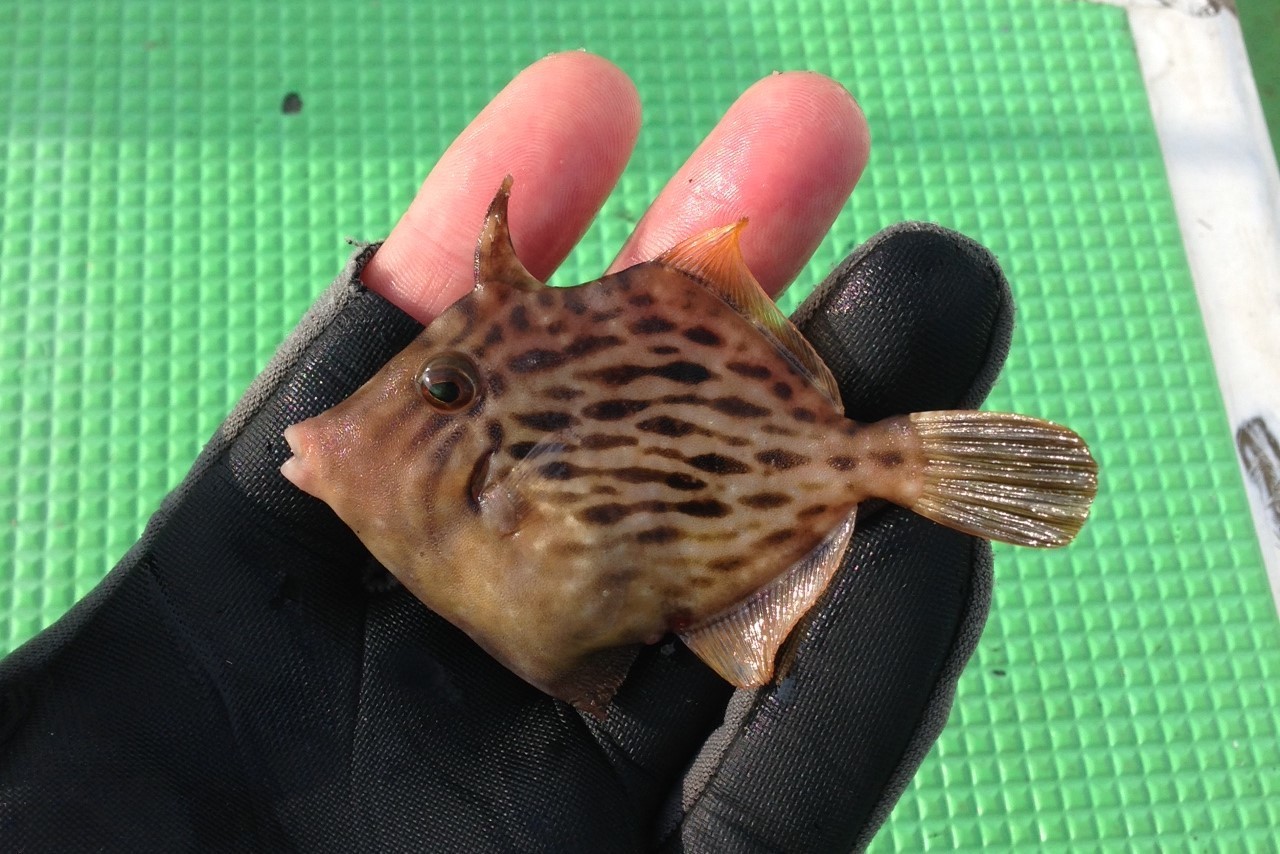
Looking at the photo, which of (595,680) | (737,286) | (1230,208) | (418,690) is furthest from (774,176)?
(1230,208)

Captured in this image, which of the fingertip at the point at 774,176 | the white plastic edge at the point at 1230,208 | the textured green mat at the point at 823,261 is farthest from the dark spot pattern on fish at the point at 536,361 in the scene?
the white plastic edge at the point at 1230,208

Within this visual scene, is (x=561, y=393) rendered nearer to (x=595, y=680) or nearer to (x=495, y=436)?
(x=495, y=436)

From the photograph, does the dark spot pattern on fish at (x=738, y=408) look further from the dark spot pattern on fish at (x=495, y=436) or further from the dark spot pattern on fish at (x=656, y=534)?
the dark spot pattern on fish at (x=495, y=436)

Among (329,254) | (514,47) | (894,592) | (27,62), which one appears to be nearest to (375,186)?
(329,254)

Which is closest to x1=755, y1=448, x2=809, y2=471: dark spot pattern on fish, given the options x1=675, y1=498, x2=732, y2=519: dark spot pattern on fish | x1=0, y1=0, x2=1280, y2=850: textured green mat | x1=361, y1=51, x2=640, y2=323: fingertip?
x1=675, y1=498, x2=732, y2=519: dark spot pattern on fish

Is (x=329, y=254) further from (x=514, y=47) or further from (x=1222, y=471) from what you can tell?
(x=1222, y=471)
